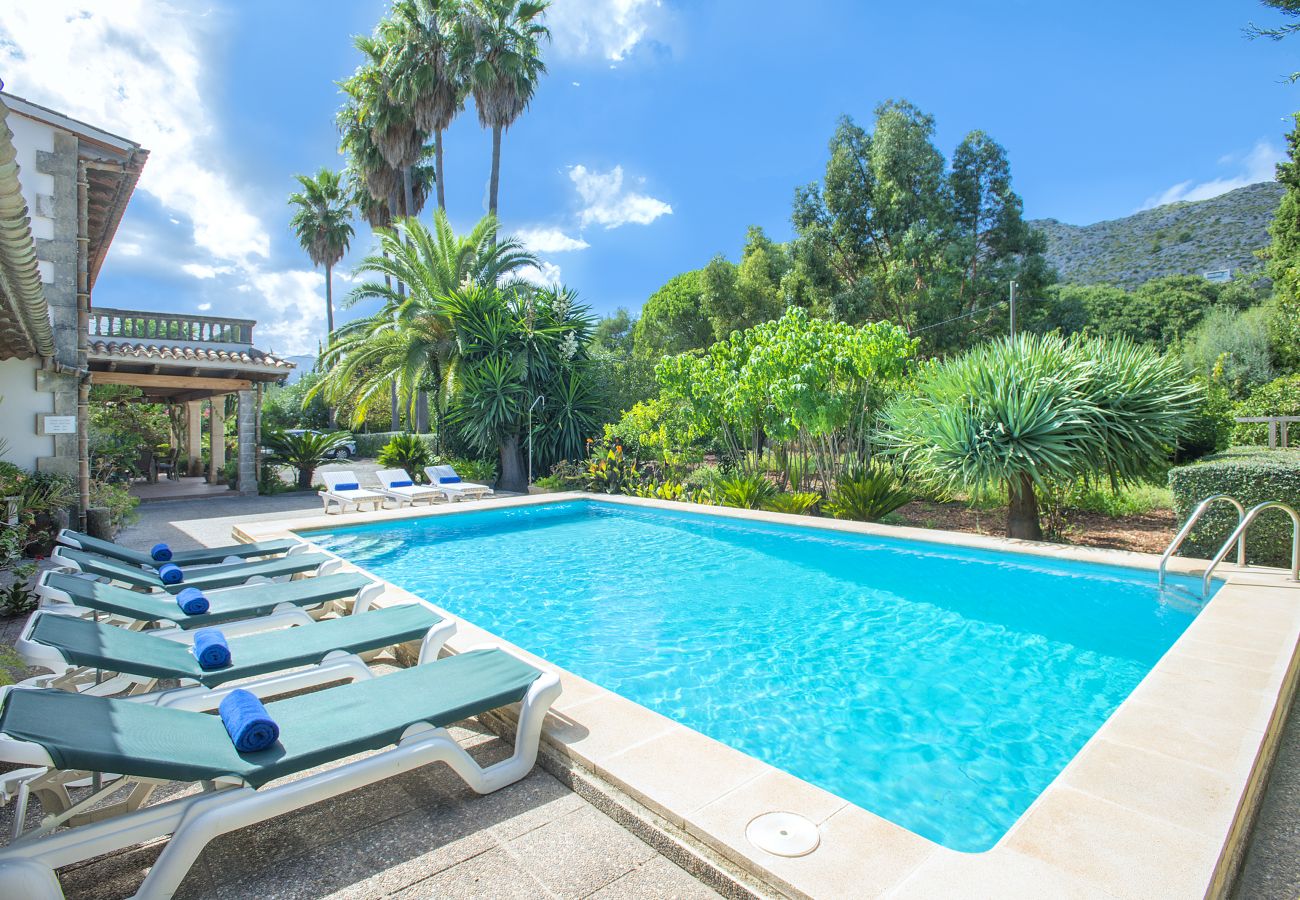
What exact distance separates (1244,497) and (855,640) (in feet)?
13.4

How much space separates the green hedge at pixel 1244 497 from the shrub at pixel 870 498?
131 inches

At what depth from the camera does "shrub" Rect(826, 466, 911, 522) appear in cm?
918

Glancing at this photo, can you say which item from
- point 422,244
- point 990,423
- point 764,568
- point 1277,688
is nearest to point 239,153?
point 422,244

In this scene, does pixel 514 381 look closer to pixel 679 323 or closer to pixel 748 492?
pixel 748 492

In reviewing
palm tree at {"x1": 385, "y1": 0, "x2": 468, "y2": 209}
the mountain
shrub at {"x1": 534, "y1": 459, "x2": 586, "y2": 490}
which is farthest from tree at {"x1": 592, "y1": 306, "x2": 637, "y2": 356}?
the mountain

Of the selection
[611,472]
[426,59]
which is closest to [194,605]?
[611,472]

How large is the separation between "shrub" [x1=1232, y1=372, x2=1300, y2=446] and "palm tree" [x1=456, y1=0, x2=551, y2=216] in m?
21.7

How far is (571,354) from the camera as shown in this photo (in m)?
16.4

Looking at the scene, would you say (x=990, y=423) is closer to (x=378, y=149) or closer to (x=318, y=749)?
(x=318, y=749)

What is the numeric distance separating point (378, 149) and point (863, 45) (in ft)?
59.6

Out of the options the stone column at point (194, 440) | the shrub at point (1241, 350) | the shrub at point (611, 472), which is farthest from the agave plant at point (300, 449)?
the shrub at point (1241, 350)

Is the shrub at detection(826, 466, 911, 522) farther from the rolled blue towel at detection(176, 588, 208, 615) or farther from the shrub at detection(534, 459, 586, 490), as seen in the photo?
the rolled blue towel at detection(176, 588, 208, 615)

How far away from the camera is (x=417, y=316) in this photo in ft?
52.9

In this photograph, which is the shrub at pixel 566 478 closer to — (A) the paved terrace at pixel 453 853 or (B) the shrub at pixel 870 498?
(B) the shrub at pixel 870 498
